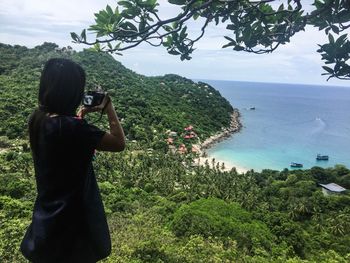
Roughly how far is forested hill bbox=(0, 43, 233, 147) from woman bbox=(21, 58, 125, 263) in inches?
1299

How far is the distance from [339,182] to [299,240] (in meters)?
17.8

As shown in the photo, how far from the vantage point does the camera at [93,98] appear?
1954 mm

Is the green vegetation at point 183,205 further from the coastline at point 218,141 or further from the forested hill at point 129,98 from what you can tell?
the coastline at point 218,141

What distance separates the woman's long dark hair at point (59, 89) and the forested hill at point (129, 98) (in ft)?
108

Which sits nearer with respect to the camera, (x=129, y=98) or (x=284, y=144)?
(x=129, y=98)

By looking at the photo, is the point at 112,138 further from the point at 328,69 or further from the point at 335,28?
the point at 335,28

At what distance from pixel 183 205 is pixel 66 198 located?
19.8 metres

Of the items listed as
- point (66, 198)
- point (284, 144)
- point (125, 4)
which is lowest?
point (284, 144)

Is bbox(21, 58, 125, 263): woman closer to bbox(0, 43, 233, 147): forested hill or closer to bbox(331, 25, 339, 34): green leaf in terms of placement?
bbox(331, 25, 339, 34): green leaf

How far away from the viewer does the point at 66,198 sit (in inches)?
73.9

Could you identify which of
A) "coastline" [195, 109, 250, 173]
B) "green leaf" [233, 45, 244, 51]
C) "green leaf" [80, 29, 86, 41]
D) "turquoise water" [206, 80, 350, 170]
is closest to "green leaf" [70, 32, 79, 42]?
"green leaf" [80, 29, 86, 41]

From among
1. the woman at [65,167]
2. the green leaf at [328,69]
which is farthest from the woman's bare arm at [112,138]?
the green leaf at [328,69]

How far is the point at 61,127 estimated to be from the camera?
72.1 inches

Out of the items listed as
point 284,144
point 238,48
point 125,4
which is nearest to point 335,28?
point 238,48
